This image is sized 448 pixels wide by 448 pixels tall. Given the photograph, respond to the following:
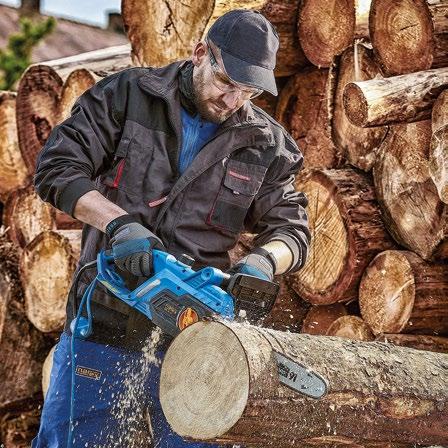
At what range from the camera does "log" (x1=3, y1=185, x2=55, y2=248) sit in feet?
18.4

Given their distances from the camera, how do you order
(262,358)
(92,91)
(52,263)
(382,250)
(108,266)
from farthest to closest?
(52,263), (382,250), (92,91), (108,266), (262,358)

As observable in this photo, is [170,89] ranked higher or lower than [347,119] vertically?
higher

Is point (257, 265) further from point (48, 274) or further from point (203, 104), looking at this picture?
point (48, 274)

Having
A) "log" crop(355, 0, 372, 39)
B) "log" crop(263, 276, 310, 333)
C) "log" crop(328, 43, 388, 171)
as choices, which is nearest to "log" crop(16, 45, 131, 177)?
"log" crop(328, 43, 388, 171)

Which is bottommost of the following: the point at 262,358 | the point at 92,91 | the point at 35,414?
the point at 35,414

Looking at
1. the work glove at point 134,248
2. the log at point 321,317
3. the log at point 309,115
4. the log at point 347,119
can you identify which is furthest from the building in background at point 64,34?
the work glove at point 134,248

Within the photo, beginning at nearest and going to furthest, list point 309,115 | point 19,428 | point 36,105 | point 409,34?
1. point 409,34
2. point 309,115
3. point 19,428
4. point 36,105

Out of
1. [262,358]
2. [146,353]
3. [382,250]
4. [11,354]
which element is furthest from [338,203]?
[11,354]

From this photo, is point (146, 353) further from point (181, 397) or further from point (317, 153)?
point (317, 153)

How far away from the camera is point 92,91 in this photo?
11.1ft

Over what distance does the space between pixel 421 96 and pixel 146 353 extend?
1.49m

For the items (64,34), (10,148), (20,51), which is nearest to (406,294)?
(10,148)

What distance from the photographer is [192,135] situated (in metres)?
3.39

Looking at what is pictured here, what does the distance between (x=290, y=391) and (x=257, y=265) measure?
1.71ft
